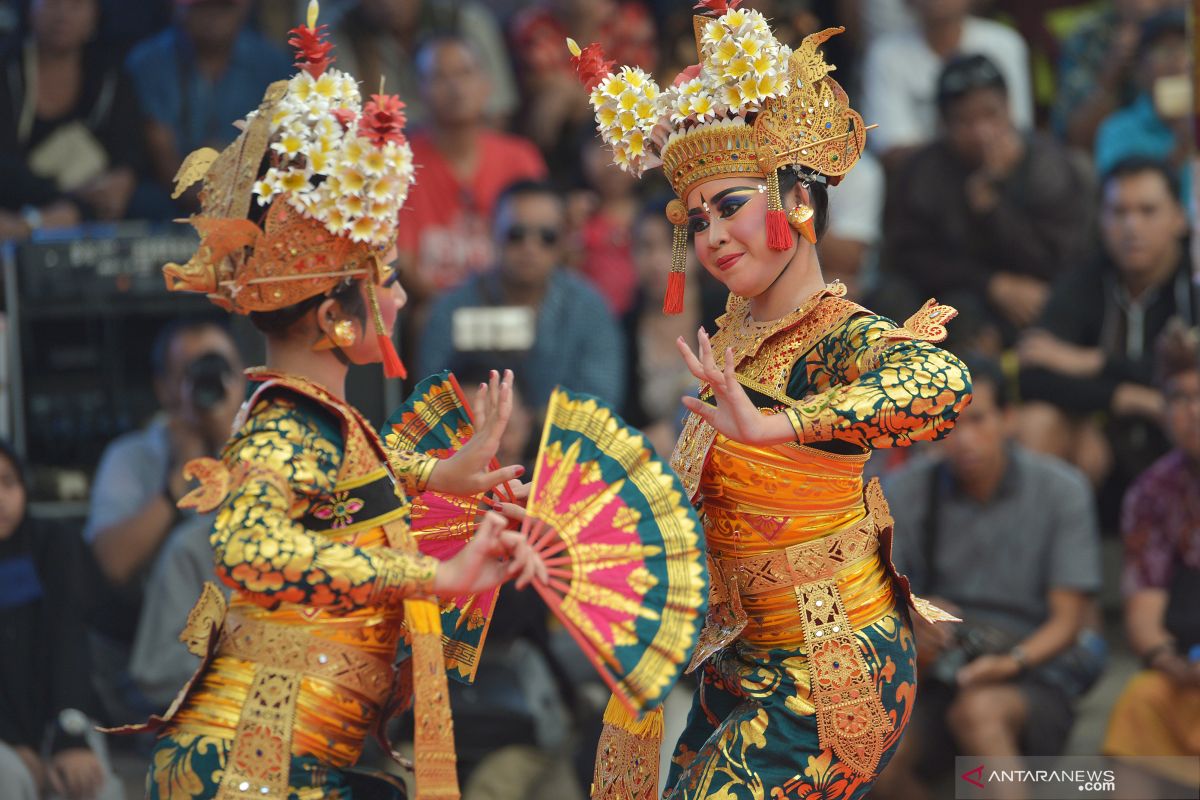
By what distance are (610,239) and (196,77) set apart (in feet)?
6.67

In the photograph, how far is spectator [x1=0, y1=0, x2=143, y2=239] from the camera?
7.35 m

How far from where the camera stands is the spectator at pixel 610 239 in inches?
321

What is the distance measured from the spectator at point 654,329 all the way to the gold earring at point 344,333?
144 inches

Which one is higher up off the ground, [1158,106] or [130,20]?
[130,20]

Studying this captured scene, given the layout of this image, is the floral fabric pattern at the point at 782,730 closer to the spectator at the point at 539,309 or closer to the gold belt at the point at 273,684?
the gold belt at the point at 273,684

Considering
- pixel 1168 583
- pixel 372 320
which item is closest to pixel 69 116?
pixel 372 320

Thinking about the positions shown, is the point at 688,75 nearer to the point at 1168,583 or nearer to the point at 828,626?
the point at 828,626

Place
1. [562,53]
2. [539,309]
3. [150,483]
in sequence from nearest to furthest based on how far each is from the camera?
[150,483], [539,309], [562,53]

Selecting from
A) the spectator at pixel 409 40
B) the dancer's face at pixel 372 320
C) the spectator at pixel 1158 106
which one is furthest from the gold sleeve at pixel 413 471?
the spectator at pixel 1158 106

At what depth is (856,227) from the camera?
314 inches

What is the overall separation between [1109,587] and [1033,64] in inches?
120

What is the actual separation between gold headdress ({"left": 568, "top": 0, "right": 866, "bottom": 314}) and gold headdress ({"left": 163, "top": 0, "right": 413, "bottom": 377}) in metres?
0.54

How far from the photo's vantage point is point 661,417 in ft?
24.1

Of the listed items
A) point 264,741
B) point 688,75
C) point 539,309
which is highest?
point 688,75
